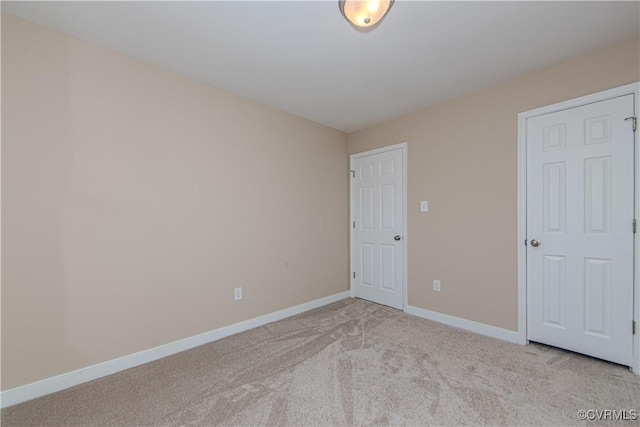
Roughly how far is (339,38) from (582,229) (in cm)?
239

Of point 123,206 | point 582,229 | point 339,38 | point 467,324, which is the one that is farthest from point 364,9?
point 467,324

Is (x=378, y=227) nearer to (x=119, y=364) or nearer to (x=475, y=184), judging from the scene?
(x=475, y=184)

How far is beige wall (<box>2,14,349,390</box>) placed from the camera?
171 cm

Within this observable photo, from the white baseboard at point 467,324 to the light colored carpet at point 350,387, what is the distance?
0.11m

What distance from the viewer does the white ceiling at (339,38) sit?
1.65 metres

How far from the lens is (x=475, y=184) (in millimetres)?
2719

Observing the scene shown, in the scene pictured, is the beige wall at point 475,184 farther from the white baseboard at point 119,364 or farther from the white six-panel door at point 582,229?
the white baseboard at point 119,364

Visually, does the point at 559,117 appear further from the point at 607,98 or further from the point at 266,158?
the point at 266,158

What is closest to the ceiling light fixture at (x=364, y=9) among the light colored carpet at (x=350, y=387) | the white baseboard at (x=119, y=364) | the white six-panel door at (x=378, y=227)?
the white six-panel door at (x=378, y=227)

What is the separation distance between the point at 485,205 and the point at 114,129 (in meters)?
3.28

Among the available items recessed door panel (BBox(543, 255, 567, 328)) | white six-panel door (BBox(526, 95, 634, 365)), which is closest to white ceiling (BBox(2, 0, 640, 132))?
white six-panel door (BBox(526, 95, 634, 365))

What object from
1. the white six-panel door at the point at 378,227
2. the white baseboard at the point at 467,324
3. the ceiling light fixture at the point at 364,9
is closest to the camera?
the ceiling light fixture at the point at 364,9

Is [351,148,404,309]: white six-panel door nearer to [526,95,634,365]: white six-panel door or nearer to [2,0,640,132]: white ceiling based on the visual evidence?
[2,0,640,132]: white ceiling

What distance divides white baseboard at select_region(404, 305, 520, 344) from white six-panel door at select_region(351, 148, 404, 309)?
Result: 0.83 ft
